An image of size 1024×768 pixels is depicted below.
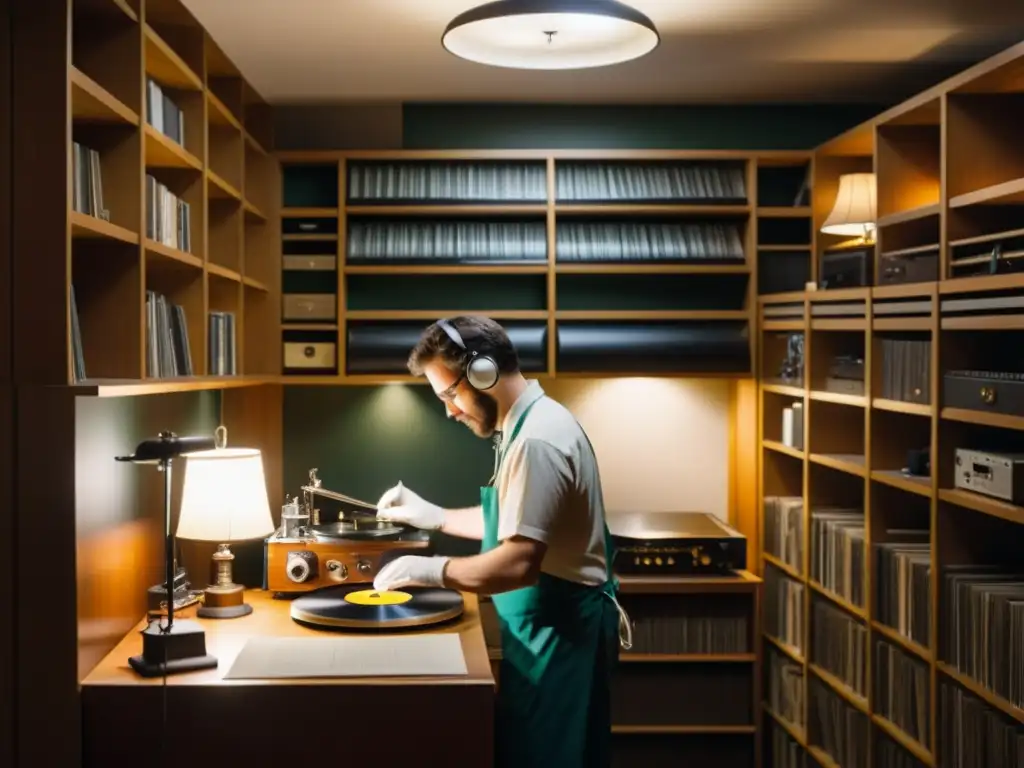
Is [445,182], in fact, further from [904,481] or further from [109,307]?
[904,481]

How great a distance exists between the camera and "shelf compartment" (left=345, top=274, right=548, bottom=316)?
4.70 metres

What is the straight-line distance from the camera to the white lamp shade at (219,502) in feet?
10.2

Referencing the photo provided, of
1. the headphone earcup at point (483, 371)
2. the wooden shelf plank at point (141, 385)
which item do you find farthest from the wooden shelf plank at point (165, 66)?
the headphone earcup at point (483, 371)

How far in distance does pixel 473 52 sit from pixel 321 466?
83.6 inches

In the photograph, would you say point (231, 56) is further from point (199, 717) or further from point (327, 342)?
point (199, 717)

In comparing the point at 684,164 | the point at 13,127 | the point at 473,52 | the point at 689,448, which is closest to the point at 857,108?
the point at 684,164

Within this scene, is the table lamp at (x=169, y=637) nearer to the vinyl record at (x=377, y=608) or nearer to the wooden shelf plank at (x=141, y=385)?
the wooden shelf plank at (x=141, y=385)

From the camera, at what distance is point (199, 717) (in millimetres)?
2496

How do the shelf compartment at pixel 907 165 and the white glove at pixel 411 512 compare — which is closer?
the white glove at pixel 411 512

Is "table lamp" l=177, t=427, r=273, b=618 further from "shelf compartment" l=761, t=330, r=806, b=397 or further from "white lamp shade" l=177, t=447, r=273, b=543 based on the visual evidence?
"shelf compartment" l=761, t=330, r=806, b=397

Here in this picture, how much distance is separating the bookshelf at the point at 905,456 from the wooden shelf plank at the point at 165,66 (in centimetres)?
211

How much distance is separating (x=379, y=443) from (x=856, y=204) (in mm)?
2127

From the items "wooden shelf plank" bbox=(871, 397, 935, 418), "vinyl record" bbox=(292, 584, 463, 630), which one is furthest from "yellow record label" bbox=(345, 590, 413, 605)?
"wooden shelf plank" bbox=(871, 397, 935, 418)

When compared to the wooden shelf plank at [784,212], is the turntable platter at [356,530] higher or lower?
lower
